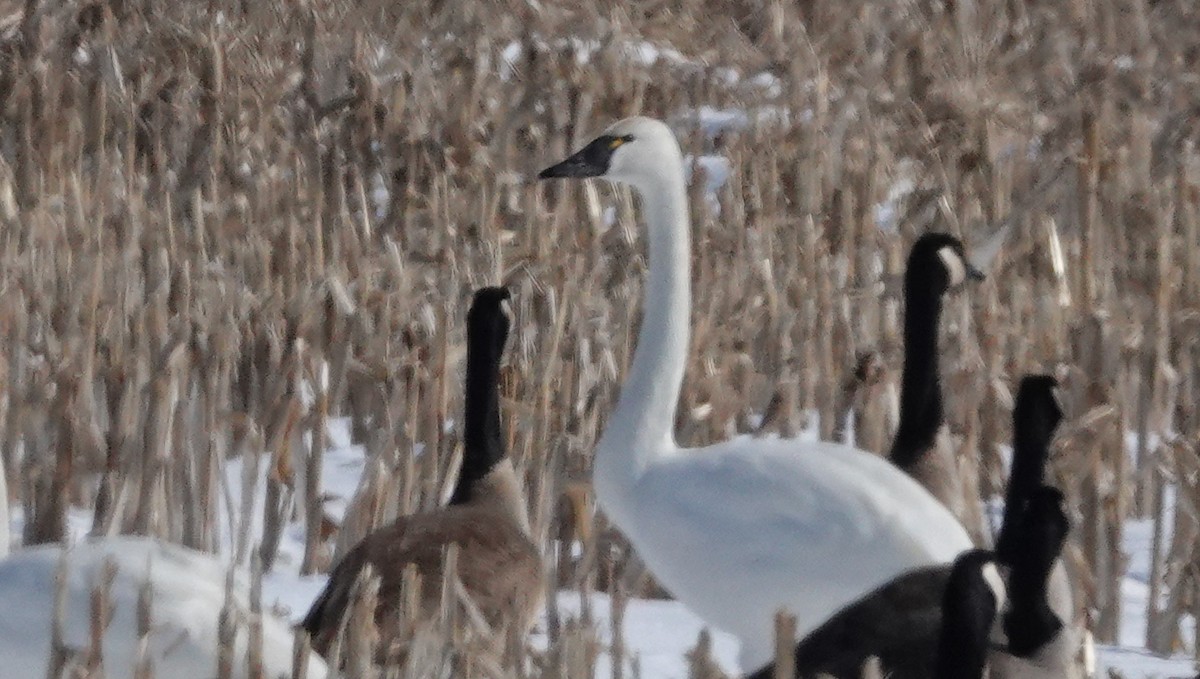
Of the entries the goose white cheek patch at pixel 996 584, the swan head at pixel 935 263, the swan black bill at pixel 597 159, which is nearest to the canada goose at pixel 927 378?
the swan head at pixel 935 263

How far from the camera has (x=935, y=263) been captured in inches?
228

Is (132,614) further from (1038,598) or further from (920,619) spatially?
(1038,598)

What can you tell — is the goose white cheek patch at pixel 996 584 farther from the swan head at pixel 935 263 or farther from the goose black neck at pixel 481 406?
the swan head at pixel 935 263

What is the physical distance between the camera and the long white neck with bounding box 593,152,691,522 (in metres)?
5.29

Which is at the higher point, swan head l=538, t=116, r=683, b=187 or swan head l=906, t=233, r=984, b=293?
swan head l=538, t=116, r=683, b=187

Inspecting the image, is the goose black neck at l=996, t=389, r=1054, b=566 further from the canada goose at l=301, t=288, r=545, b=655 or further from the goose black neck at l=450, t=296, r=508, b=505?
the goose black neck at l=450, t=296, r=508, b=505

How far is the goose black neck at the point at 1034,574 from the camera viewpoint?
406 cm

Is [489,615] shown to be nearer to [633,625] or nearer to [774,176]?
[633,625]

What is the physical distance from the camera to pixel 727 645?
5.42 metres

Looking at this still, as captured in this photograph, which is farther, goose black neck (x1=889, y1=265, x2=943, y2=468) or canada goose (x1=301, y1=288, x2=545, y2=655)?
goose black neck (x1=889, y1=265, x2=943, y2=468)

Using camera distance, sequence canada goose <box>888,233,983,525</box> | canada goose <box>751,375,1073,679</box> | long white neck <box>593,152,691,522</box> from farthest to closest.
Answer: canada goose <box>888,233,983,525</box>
long white neck <box>593,152,691,522</box>
canada goose <box>751,375,1073,679</box>

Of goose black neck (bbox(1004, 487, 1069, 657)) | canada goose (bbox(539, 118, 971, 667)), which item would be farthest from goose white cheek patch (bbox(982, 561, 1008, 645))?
canada goose (bbox(539, 118, 971, 667))

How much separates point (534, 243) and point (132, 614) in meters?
3.24

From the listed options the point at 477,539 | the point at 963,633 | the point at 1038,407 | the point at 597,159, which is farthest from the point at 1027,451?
the point at 963,633
